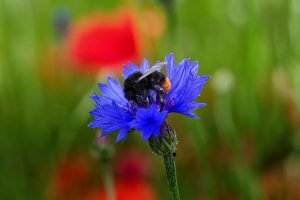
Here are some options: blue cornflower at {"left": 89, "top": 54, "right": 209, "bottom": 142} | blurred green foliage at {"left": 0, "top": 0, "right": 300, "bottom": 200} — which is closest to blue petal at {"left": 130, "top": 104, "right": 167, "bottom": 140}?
blue cornflower at {"left": 89, "top": 54, "right": 209, "bottom": 142}

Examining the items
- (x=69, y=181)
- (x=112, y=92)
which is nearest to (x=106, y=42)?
(x=69, y=181)

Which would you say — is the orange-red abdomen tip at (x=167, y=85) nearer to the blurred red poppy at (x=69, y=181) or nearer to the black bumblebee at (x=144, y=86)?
the black bumblebee at (x=144, y=86)

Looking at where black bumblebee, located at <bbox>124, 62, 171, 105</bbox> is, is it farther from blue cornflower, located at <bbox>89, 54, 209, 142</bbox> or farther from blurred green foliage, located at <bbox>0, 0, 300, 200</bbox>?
blurred green foliage, located at <bbox>0, 0, 300, 200</bbox>

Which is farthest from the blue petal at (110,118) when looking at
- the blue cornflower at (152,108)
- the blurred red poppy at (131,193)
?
the blurred red poppy at (131,193)

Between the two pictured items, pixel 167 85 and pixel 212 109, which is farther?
pixel 212 109

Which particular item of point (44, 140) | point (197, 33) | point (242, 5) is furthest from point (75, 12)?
point (242, 5)

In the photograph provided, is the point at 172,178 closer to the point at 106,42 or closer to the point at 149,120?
the point at 149,120
